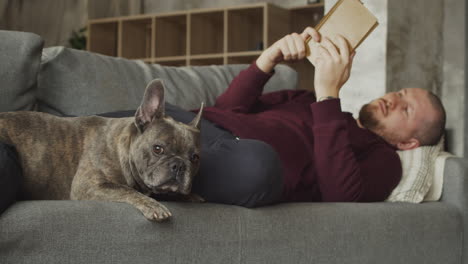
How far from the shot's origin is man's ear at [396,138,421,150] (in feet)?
8.32

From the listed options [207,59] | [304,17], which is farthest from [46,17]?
[304,17]

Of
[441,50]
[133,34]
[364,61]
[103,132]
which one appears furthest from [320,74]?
[133,34]

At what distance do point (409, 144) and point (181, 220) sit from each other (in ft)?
4.57

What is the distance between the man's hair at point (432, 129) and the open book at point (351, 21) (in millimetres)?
609

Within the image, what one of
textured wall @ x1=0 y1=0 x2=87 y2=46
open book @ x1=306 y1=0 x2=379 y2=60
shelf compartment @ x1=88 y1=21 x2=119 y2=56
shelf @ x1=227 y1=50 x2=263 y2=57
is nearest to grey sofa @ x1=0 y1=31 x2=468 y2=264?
open book @ x1=306 y1=0 x2=379 y2=60

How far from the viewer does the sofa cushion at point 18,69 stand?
2039mm

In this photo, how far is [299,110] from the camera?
97.6 inches

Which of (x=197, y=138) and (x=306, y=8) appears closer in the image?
(x=197, y=138)

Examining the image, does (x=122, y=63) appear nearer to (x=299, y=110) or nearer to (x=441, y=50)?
(x=299, y=110)

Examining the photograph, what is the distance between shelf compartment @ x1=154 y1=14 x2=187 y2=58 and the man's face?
3373 mm

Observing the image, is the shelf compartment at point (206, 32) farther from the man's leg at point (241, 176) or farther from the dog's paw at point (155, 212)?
the dog's paw at point (155, 212)

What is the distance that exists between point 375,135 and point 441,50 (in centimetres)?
167

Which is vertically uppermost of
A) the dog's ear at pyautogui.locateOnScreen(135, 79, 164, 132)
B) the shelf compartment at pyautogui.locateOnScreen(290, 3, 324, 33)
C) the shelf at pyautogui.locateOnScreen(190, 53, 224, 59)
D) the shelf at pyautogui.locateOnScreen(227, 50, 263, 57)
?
the shelf compartment at pyautogui.locateOnScreen(290, 3, 324, 33)

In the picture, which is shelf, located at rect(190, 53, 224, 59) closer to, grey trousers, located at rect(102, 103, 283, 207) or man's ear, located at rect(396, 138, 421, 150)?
man's ear, located at rect(396, 138, 421, 150)
